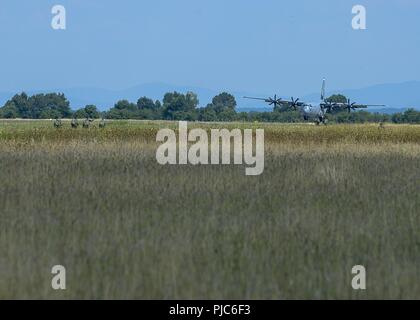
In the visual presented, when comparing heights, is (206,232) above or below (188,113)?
below

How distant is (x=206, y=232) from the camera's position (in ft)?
39.1

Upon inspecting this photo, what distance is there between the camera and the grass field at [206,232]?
9148 mm

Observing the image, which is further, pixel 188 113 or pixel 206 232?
pixel 188 113

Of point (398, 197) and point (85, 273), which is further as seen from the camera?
point (398, 197)

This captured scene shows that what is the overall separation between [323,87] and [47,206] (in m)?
118

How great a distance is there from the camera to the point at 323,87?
129375 mm

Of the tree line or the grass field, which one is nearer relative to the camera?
the grass field

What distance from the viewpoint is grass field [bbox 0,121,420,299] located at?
9.15 m

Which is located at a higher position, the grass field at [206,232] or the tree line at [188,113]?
the tree line at [188,113]

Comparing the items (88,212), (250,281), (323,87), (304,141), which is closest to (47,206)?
(88,212)

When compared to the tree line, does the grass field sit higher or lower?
lower

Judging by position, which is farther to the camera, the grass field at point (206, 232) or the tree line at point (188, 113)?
the tree line at point (188, 113)
